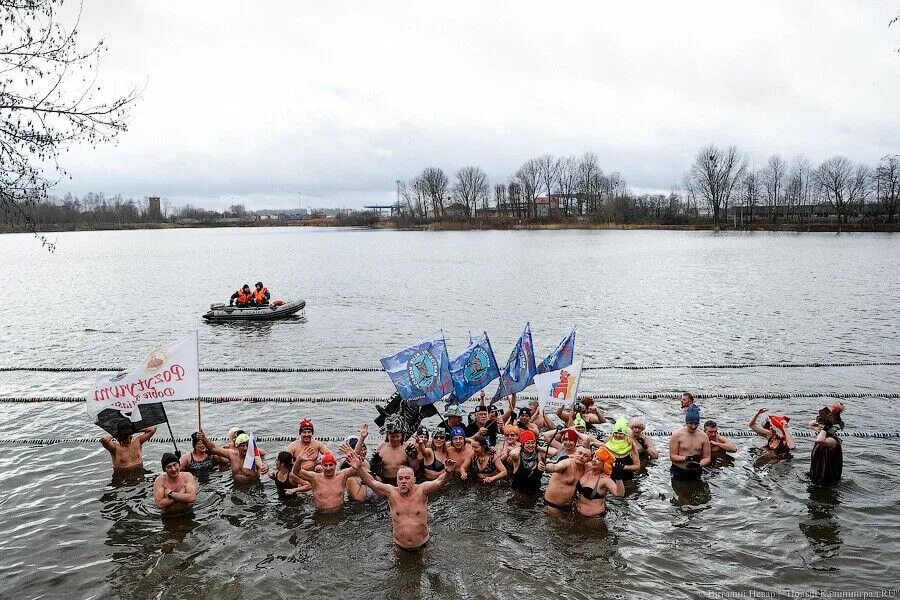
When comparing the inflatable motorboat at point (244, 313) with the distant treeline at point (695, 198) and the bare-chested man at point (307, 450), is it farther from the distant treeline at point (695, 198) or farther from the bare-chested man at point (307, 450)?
the distant treeline at point (695, 198)

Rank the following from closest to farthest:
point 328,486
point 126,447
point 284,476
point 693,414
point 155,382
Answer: point 328,486 → point 155,382 → point 284,476 → point 693,414 → point 126,447

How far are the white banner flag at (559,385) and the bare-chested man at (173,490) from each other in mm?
6516

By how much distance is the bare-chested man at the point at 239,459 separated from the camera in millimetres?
11234

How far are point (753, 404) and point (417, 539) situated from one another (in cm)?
1095

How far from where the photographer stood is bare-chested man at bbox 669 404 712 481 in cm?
1120

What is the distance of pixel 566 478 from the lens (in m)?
10.1

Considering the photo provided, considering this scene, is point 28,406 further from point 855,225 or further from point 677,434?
point 855,225

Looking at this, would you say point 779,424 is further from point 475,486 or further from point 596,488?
point 475,486

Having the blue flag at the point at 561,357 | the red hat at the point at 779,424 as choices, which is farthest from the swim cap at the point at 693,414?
the blue flag at the point at 561,357

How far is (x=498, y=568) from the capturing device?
8727mm

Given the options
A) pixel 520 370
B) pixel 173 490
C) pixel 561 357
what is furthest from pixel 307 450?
pixel 561 357

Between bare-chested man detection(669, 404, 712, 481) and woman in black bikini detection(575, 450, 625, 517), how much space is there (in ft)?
6.70

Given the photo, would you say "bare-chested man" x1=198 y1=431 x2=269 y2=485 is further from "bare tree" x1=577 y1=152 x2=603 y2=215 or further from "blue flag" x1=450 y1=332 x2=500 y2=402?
"bare tree" x1=577 y1=152 x2=603 y2=215

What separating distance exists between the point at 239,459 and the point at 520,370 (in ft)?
18.8
